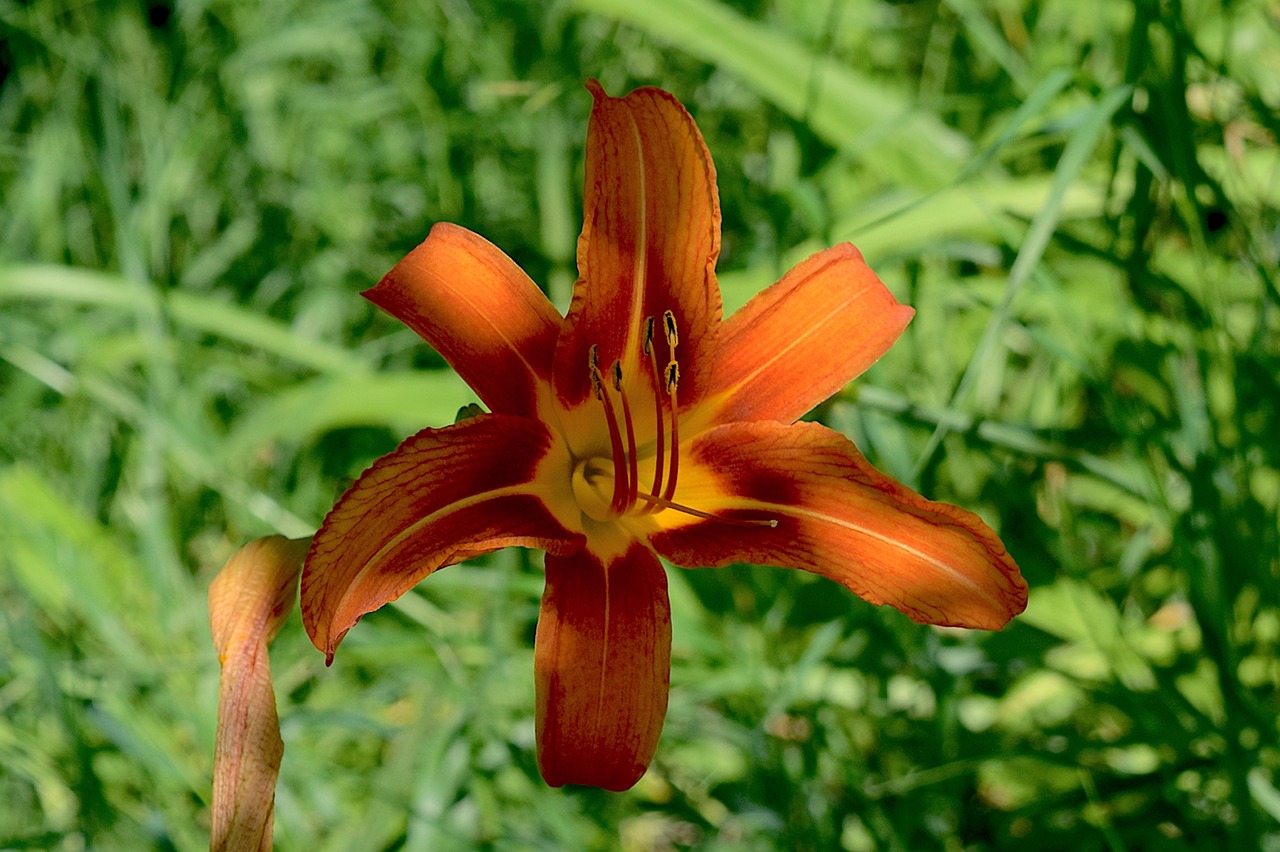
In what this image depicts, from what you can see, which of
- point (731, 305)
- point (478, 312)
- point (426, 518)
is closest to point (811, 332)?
point (478, 312)

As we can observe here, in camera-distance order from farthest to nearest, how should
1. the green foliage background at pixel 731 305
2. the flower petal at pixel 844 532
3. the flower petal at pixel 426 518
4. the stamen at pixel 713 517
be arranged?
1. the green foliage background at pixel 731 305
2. the stamen at pixel 713 517
3. the flower petal at pixel 844 532
4. the flower petal at pixel 426 518

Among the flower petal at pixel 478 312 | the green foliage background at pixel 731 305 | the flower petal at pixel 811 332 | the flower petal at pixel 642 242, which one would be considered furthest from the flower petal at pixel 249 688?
the flower petal at pixel 811 332

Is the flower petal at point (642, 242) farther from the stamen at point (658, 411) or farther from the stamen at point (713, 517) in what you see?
the stamen at point (713, 517)

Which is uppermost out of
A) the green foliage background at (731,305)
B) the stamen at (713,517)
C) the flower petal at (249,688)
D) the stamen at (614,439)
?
the stamen at (614,439)

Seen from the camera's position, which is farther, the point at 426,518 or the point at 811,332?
the point at 811,332

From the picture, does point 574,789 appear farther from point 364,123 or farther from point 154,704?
point 364,123

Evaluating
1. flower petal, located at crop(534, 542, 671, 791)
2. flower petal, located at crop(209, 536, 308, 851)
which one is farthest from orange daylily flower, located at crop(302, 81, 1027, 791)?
flower petal, located at crop(209, 536, 308, 851)

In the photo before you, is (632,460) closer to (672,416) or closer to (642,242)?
(672,416)
